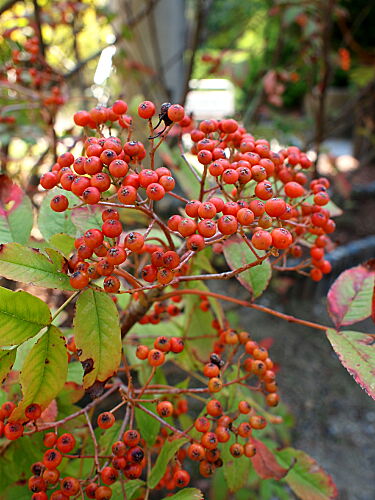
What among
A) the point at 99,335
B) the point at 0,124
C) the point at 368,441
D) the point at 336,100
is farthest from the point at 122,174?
the point at 336,100

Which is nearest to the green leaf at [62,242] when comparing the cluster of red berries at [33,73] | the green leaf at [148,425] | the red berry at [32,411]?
the red berry at [32,411]

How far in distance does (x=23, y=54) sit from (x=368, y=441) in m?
2.48

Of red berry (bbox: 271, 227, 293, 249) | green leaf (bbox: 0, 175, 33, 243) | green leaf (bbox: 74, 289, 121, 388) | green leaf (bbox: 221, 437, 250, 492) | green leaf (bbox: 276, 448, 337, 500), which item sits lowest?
green leaf (bbox: 276, 448, 337, 500)

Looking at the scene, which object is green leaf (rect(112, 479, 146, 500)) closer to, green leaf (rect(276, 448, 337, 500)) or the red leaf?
the red leaf

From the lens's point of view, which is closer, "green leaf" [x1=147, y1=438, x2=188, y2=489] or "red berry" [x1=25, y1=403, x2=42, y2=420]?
"red berry" [x1=25, y1=403, x2=42, y2=420]

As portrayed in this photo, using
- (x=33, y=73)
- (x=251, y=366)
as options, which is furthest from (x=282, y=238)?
(x=33, y=73)

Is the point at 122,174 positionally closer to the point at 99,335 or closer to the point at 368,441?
the point at 99,335

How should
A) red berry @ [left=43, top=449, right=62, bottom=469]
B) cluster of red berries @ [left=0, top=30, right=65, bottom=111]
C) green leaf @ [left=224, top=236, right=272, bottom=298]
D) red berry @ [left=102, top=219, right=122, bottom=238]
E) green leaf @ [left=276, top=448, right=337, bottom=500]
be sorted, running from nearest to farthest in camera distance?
red berry @ [left=102, top=219, right=122, bottom=238] < red berry @ [left=43, top=449, right=62, bottom=469] < green leaf @ [left=224, top=236, right=272, bottom=298] < green leaf @ [left=276, top=448, right=337, bottom=500] < cluster of red berries @ [left=0, top=30, right=65, bottom=111]

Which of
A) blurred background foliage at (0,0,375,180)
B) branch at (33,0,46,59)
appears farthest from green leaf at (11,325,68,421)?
branch at (33,0,46,59)

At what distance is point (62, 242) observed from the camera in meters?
0.73

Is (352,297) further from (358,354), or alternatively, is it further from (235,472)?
(235,472)

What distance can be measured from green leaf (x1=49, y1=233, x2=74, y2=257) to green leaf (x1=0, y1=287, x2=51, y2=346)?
0.13 m

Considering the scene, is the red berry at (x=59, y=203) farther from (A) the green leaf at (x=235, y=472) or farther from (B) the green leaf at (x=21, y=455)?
(A) the green leaf at (x=235, y=472)

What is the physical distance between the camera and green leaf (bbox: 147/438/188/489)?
759 mm
